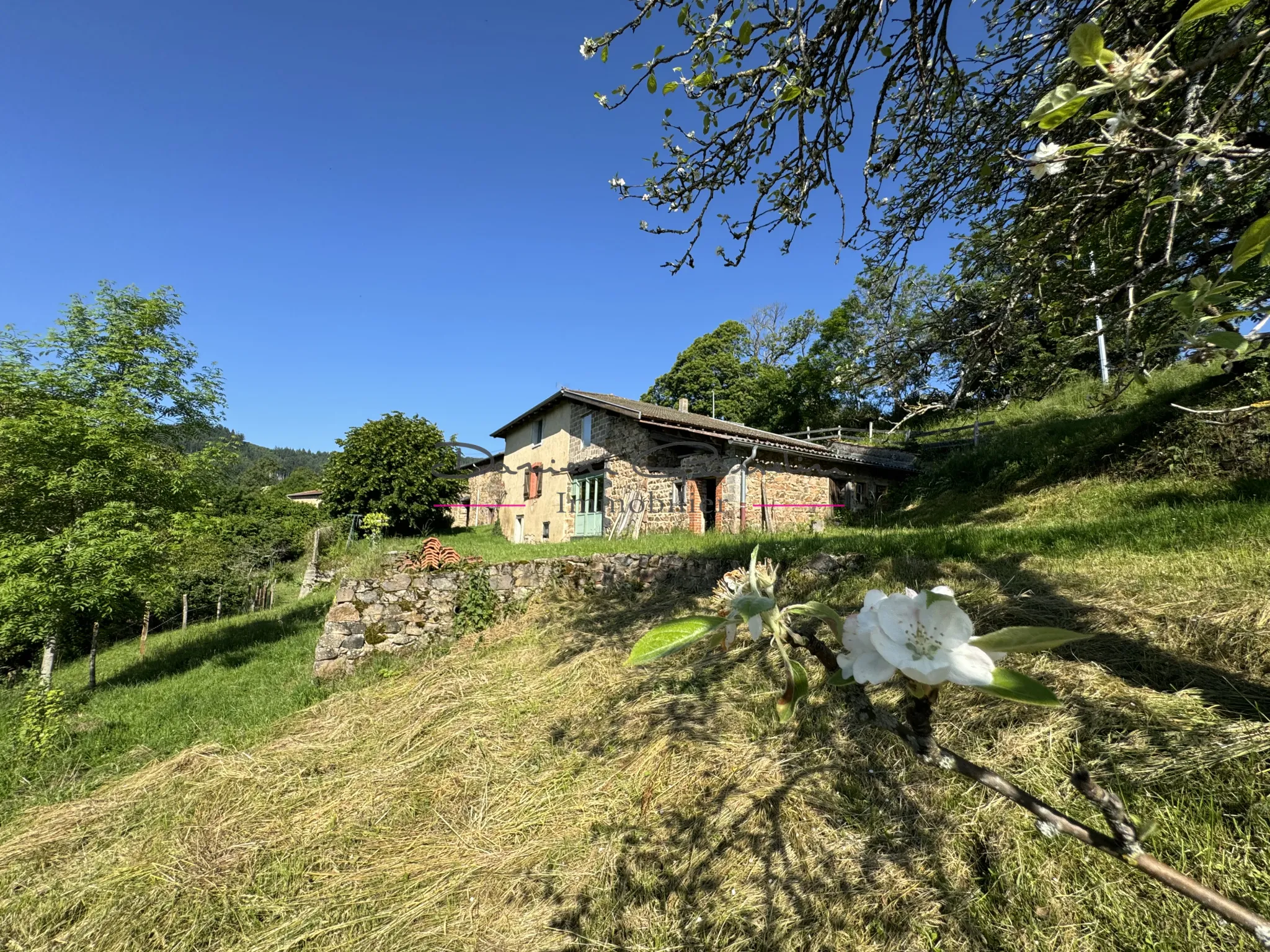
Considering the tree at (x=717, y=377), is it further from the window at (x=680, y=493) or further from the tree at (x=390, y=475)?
the window at (x=680, y=493)

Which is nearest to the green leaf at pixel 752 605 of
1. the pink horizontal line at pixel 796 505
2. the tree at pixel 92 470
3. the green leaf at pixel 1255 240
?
the green leaf at pixel 1255 240

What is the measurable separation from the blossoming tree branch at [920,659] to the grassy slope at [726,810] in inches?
90.9

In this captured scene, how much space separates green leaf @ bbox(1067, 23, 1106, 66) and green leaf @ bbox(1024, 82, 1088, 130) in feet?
0.15

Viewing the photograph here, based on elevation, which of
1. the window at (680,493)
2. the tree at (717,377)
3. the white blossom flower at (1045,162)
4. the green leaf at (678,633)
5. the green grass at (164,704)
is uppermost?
the tree at (717,377)

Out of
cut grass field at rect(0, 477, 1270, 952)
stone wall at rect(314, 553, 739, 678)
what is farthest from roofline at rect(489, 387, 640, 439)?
cut grass field at rect(0, 477, 1270, 952)

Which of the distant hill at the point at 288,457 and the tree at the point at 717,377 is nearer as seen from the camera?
the tree at the point at 717,377

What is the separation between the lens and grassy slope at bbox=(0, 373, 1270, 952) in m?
2.42

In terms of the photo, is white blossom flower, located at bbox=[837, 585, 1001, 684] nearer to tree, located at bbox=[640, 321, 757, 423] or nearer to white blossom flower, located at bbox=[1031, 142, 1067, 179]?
white blossom flower, located at bbox=[1031, 142, 1067, 179]

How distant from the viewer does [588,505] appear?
16969 mm

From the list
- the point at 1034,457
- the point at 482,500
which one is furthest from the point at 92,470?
the point at 482,500

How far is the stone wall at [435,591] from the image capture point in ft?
24.2

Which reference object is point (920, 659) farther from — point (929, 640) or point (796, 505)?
point (796, 505)

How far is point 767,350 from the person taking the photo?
34.5 m

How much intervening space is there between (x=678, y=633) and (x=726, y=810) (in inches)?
126
